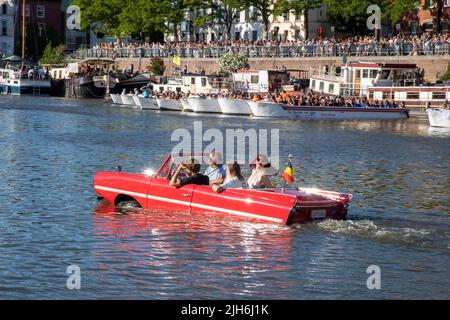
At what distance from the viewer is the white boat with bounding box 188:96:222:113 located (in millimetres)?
76938

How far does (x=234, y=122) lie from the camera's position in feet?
221

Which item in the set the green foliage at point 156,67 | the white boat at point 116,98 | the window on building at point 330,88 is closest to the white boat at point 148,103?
the white boat at point 116,98

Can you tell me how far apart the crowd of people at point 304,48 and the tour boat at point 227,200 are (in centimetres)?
5555

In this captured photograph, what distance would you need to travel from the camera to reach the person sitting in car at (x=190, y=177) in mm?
24828

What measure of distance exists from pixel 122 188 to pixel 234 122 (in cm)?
4151

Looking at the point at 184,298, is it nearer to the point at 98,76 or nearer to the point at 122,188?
the point at 122,188

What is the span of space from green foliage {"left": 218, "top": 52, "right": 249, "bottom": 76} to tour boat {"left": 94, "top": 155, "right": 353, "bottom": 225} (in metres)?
65.6

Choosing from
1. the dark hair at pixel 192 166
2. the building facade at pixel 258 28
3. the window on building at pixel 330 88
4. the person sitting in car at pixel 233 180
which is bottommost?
the person sitting in car at pixel 233 180

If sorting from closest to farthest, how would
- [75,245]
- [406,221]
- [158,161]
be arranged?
[75,245] → [406,221] → [158,161]

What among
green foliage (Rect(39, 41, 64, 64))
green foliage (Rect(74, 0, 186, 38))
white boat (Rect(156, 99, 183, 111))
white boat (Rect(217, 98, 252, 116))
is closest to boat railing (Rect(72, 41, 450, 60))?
green foliage (Rect(74, 0, 186, 38))

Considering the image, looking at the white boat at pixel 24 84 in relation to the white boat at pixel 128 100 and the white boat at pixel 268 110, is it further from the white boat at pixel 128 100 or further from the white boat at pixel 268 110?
the white boat at pixel 268 110

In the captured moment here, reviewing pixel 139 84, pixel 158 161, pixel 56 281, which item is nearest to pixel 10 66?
pixel 139 84

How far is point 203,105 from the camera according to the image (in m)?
77.6

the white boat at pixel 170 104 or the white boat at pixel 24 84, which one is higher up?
the white boat at pixel 24 84
